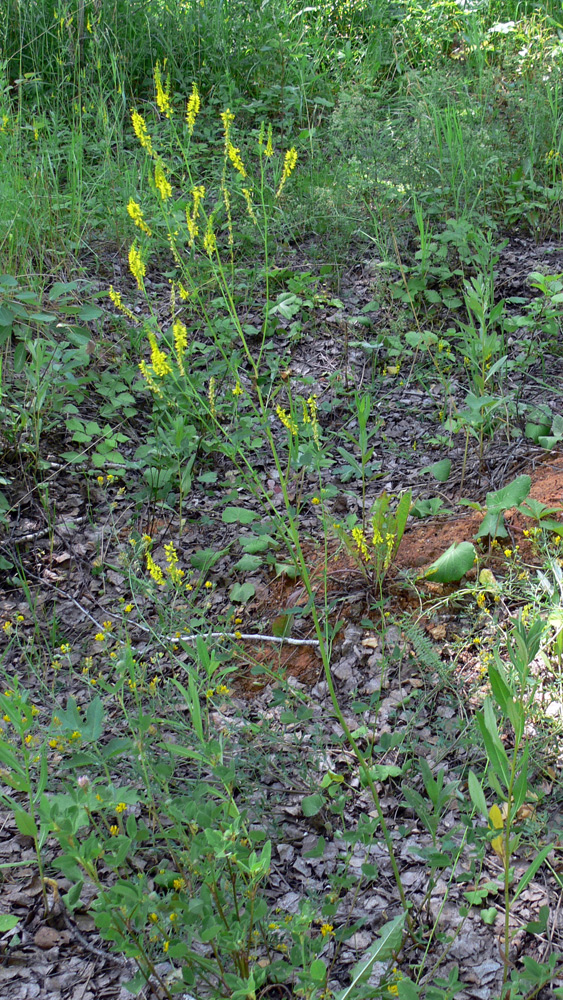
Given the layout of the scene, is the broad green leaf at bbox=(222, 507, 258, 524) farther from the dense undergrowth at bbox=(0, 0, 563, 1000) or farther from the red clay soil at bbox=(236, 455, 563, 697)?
the red clay soil at bbox=(236, 455, 563, 697)

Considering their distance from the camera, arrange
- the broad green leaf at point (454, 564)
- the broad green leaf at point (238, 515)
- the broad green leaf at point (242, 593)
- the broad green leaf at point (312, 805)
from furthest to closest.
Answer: the broad green leaf at point (238, 515) → the broad green leaf at point (242, 593) → the broad green leaf at point (454, 564) → the broad green leaf at point (312, 805)

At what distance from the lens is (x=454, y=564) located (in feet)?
6.83

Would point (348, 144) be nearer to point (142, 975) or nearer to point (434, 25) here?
point (434, 25)

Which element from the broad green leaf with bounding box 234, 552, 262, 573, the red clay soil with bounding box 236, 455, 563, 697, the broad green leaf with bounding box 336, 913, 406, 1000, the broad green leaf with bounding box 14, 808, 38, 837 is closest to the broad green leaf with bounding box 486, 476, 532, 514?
the red clay soil with bounding box 236, 455, 563, 697

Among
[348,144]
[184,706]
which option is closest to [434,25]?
[348,144]

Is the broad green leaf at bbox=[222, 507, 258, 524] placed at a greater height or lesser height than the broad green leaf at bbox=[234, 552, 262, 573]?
greater

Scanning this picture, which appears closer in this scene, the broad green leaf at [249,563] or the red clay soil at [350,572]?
the red clay soil at [350,572]

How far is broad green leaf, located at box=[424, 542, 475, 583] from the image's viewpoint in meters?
2.08

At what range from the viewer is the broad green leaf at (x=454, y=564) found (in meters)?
2.08

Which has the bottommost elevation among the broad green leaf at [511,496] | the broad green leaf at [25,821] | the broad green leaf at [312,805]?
the broad green leaf at [312,805]

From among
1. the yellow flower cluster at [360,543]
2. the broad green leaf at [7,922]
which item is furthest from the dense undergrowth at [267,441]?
the broad green leaf at [7,922]

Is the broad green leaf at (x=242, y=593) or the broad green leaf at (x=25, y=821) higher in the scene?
the broad green leaf at (x=25, y=821)

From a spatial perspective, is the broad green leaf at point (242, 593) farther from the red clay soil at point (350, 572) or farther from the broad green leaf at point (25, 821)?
the broad green leaf at point (25, 821)

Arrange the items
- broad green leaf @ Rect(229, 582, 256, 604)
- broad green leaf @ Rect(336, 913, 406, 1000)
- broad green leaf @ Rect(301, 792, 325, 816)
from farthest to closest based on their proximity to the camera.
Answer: broad green leaf @ Rect(229, 582, 256, 604) < broad green leaf @ Rect(301, 792, 325, 816) < broad green leaf @ Rect(336, 913, 406, 1000)
